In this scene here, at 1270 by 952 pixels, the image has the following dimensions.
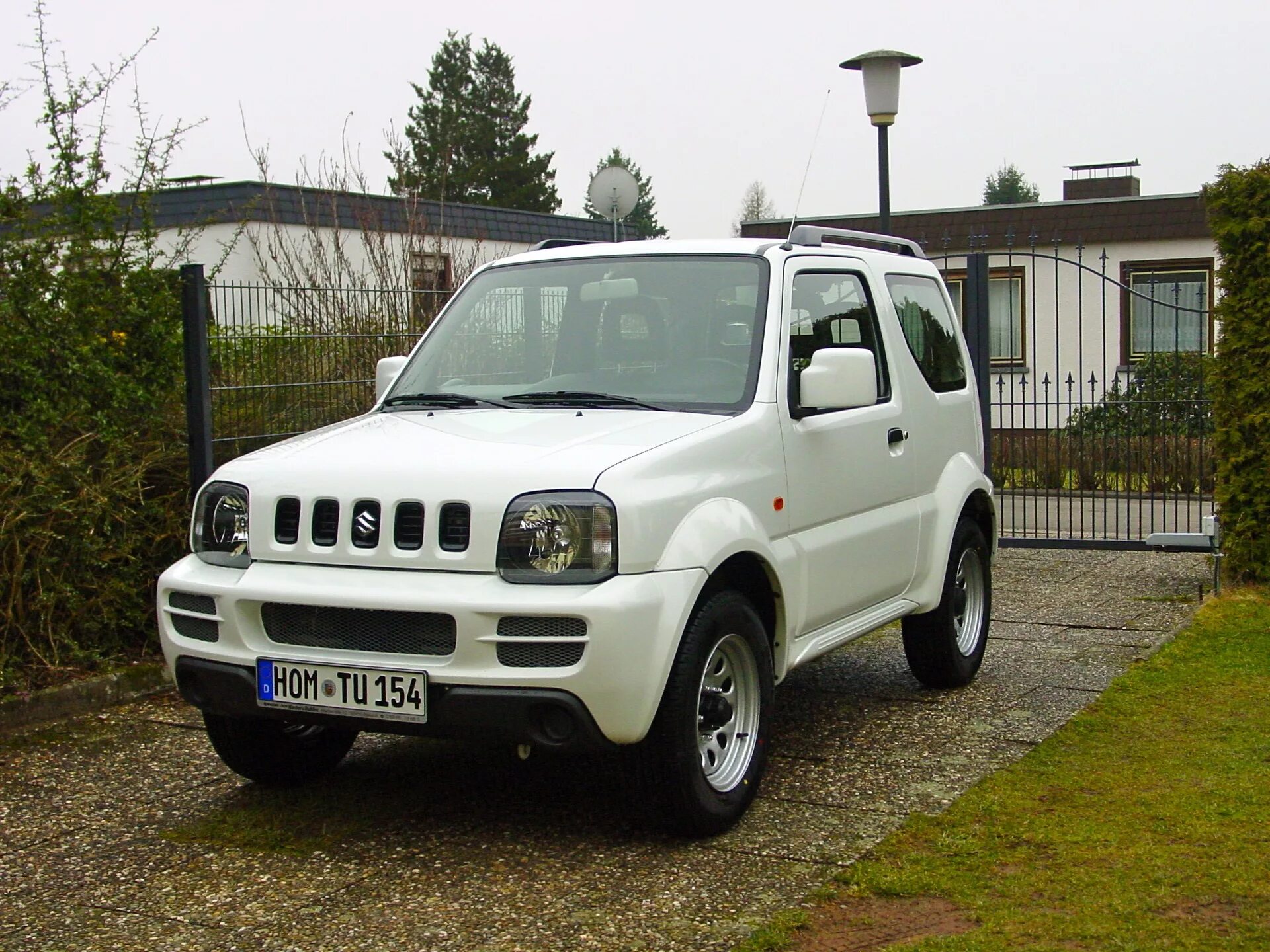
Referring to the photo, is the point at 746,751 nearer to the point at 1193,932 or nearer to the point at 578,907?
the point at 578,907

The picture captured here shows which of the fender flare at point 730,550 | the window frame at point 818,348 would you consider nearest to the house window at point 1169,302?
the window frame at point 818,348

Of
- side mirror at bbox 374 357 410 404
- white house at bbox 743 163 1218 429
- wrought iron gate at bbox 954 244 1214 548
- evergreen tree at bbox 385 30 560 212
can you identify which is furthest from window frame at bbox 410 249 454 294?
evergreen tree at bbox 385 30 560 212

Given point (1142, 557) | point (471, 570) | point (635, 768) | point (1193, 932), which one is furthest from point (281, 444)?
point (1142, 557)

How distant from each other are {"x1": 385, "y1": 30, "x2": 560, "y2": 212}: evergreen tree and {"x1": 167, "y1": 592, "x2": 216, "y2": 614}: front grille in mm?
53908

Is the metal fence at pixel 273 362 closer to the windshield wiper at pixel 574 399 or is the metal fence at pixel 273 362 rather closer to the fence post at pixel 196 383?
the fence post at pixel 196 383

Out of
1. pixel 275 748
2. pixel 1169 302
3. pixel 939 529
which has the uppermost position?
pixel 1169 302

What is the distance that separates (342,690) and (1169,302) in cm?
2015

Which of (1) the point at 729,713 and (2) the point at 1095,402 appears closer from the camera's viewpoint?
(1) the point at 729,713

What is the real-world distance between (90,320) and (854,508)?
434 cm

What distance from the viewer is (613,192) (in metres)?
12.9

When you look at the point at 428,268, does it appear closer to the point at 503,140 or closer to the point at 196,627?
the point at 196,627

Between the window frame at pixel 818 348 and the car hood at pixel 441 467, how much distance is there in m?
0.50

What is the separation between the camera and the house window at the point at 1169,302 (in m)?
22.1

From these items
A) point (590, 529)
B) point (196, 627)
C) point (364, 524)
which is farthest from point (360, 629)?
point (590, 529)
